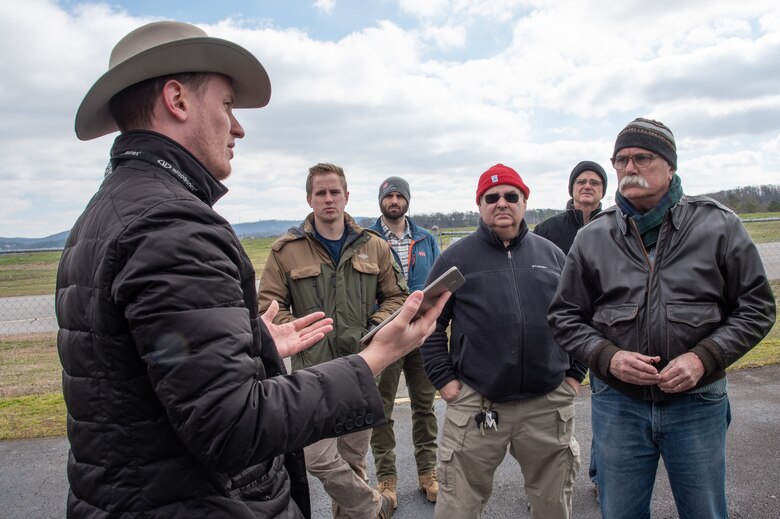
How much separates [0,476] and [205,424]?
4278 mm

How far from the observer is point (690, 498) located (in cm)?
265

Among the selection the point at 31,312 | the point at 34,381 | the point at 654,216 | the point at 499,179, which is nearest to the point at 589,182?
the point at 499,179

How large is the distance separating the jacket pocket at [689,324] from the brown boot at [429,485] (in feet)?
7.03

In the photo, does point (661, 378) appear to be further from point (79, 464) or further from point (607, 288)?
point (79, 464)

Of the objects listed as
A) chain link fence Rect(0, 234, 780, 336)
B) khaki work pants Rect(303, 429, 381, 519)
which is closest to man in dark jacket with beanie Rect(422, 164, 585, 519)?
khaki work pants Rect(303, 429, 381, 519)

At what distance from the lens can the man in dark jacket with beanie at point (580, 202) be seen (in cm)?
502

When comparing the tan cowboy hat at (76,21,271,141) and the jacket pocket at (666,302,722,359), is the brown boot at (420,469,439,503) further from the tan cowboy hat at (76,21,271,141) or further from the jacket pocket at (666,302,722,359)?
the tan cowboy hat at (76,21,271,141)

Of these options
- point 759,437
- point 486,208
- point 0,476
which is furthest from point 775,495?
point 0,476

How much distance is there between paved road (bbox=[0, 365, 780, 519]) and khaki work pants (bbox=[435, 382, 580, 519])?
1.73 feet

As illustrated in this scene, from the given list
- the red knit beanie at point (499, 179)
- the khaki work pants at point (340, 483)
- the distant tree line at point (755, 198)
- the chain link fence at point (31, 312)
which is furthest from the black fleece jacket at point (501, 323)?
the distant tree line at point (755, 198)

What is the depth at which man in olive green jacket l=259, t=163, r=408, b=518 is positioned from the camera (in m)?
3.97

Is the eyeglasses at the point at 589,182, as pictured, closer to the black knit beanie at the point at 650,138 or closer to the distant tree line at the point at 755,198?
the black knit beanie at the point at 650,138

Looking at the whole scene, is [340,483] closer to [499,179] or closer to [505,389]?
[505,389]

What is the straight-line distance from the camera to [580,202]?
503 centimetres
